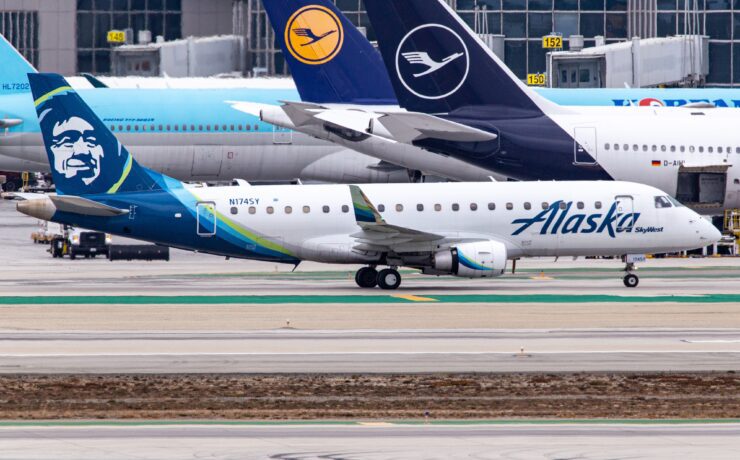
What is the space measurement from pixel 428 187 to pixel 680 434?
24367 millimetres

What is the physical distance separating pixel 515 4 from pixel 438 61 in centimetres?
5211

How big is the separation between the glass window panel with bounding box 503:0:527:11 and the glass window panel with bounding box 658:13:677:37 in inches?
384

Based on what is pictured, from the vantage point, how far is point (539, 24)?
10150 cm

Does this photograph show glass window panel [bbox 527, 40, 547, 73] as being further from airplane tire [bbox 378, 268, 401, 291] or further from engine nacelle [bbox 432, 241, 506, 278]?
engine nacelle [bbox 432, 241, 506, 278]

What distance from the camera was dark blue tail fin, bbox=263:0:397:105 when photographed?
181ft

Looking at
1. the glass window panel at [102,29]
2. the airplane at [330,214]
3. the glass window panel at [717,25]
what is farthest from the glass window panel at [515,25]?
the airplane at [330,214]

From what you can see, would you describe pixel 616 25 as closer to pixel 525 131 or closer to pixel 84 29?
pixel 84 29

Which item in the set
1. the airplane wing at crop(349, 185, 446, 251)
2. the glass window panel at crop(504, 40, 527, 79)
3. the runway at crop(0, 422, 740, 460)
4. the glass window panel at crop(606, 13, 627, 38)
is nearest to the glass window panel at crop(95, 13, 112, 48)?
the glass window panel at crop(504, 40, 527, 79)

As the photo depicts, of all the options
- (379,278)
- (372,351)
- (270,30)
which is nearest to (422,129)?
(379,278)

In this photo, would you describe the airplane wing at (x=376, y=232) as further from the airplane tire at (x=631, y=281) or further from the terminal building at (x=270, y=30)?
the terminal building at (x=270, y=30)

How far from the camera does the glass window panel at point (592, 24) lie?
10075 cm

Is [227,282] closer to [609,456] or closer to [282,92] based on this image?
[282,92]

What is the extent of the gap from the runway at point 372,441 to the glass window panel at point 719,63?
79.5 meters

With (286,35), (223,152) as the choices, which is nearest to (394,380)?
(286,35)
